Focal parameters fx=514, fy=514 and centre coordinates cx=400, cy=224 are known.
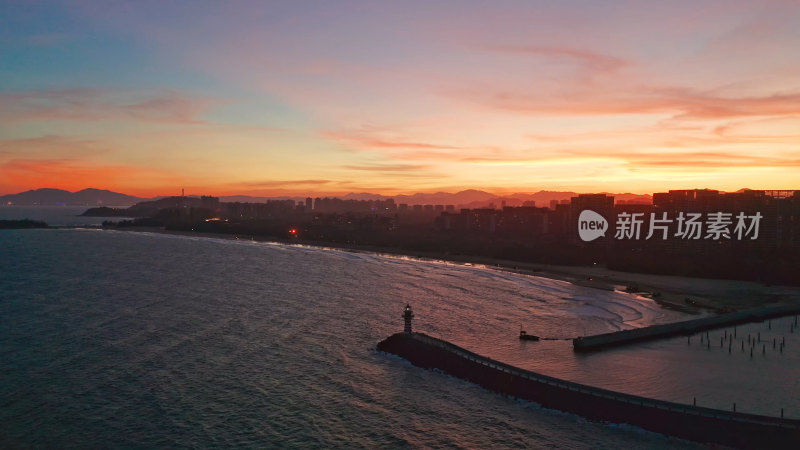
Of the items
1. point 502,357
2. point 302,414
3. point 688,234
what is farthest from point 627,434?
point 688,234

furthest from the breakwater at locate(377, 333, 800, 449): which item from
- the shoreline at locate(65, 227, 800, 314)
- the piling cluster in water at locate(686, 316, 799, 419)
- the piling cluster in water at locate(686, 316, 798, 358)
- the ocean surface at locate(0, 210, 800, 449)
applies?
the shoreline at locate(65, 227, 800, 314)

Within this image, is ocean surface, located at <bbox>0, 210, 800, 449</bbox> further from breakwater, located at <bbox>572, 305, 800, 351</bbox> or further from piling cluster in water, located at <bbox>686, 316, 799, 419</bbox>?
breakwater, located at <bbox>572, 305, 800, 351</bbox>

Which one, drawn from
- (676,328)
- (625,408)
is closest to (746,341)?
(676,328)

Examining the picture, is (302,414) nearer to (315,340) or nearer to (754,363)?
(315,340)

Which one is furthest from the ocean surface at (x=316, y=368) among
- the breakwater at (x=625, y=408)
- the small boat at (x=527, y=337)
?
the small boat at (x=527, y=337)

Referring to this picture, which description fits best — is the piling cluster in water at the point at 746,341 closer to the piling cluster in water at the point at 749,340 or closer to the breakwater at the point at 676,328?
the piling cluster in water at the point at 749,340

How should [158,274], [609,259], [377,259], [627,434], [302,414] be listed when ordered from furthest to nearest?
[377,259]
[609,259]
[158,274]
[302,414]
[627,434]
